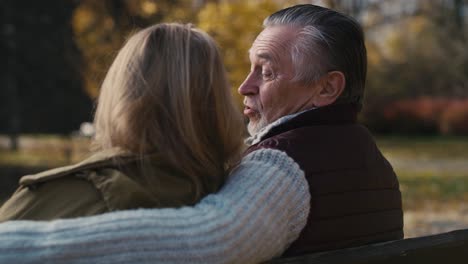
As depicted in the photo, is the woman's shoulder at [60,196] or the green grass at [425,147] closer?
the woman's shoulder at [60,196]

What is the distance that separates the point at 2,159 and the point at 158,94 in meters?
18.9

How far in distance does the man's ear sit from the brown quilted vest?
0.26ft

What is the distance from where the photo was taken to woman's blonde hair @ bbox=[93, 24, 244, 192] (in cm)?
176

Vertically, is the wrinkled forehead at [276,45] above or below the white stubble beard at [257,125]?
above

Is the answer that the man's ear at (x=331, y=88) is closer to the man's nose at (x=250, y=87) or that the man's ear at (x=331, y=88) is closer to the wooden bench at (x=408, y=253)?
the man's nose at (x=250, y=87)

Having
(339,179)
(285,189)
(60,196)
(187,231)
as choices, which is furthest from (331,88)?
(60,196)

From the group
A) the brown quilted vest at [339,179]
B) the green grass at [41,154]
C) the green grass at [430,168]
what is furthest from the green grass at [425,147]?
the brown quilted vest at [339,179]

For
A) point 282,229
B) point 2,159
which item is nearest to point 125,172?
point 282,229

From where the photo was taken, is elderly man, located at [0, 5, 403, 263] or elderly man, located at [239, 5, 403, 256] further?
elderly man, located at [239, 5, 403, 256]

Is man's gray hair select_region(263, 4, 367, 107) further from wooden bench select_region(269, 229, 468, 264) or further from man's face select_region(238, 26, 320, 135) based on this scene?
wooden bench select_region(269, 229, 468, 264)

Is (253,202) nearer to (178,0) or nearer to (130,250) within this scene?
(130,250)

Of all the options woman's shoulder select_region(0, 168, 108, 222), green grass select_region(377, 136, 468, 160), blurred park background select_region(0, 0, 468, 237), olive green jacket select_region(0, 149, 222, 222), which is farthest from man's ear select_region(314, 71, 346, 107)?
green grass select_region(377, 136, 468, 160)

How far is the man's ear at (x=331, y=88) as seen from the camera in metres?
2.37

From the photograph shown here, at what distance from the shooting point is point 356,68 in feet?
7.91
